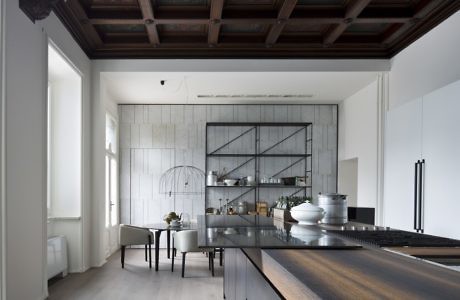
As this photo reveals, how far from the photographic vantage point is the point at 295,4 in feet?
14.4

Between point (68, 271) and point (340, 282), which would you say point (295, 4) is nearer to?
point (340, 282)

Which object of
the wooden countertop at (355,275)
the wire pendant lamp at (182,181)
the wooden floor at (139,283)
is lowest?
the wooden floor at (139,283)

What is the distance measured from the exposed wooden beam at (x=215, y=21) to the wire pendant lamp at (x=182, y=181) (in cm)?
347

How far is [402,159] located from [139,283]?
362 cm

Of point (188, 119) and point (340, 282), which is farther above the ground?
point (188, 119)

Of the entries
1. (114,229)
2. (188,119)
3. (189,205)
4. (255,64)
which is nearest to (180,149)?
(188,119)

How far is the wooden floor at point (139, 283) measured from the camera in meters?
4.53

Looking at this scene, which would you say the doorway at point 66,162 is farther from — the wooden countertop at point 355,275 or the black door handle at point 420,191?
the wooden countertop at point 355,275

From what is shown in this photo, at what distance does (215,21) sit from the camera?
4.83 meters

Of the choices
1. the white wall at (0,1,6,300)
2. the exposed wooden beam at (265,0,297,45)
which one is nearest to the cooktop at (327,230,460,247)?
the white wall at (0,1,6,300)

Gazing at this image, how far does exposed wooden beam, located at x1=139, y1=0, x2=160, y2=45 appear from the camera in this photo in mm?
4386

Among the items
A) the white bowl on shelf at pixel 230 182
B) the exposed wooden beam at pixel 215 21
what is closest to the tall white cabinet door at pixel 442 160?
the exposed wooden beam at pixel 215 21

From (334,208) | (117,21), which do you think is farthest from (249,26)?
(334,208)

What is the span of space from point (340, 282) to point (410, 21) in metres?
4.52
